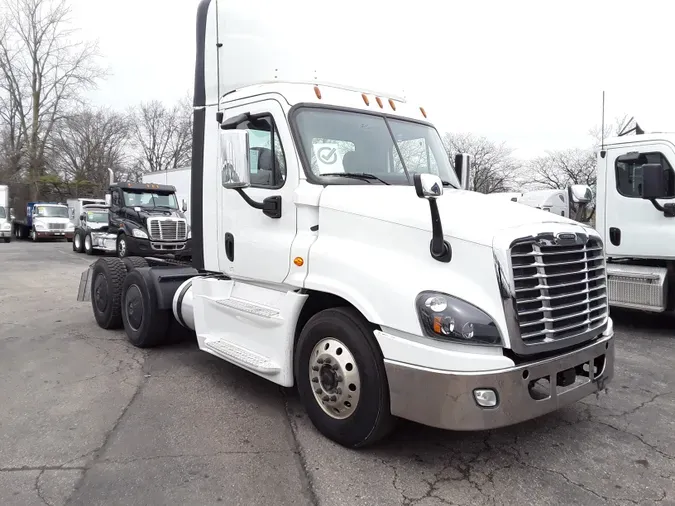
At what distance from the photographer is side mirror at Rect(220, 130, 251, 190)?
3.78 metres

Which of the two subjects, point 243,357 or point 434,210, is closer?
point 434,210

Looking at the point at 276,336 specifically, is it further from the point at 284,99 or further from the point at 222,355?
the point at 284,99

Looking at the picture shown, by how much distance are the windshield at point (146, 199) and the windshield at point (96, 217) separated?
6.36 m

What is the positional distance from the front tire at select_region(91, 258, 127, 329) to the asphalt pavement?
1.41 metres

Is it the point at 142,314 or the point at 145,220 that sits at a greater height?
the point at 145,220

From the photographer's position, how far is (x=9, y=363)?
5.68 metres

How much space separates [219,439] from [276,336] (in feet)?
2.80

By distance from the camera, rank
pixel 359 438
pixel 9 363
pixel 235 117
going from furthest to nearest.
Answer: pixel 9 363
pixel 235 117
pixel 359 438

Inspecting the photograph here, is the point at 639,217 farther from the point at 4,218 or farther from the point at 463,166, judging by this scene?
the point at 4,218

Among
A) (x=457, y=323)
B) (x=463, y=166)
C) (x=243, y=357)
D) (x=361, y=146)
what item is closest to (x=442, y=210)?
(x=457, y=323)

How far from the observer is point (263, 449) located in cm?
363

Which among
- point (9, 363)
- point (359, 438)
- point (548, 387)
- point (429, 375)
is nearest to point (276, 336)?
point (359, 438)

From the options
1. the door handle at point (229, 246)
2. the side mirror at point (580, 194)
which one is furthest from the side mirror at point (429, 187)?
the side mirror at point (580, 194)

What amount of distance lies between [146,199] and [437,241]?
1635cm
